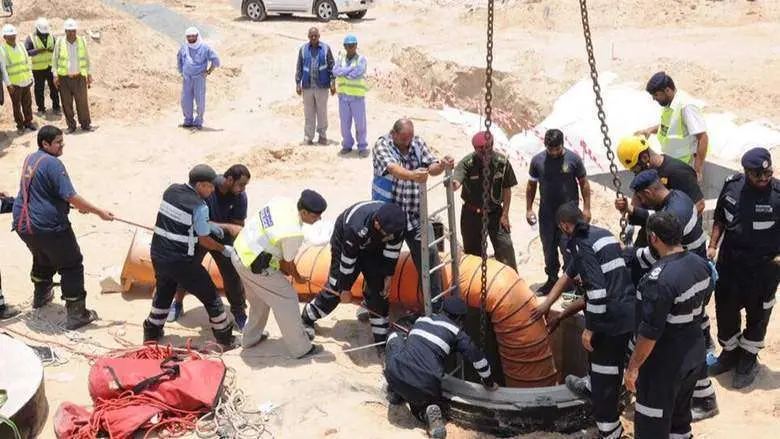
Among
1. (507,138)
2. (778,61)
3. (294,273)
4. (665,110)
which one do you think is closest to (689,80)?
(778,61)

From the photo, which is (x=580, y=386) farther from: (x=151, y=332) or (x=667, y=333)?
(x=151, y=332)

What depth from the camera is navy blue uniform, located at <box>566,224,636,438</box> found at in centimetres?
672

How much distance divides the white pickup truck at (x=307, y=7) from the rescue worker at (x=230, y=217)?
56.0ft

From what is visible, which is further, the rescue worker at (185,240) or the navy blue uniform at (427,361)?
the rescue worker at (185,240)

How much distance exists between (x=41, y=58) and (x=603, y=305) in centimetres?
1212

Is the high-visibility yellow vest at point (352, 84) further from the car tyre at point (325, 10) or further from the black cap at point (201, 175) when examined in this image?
the car tyre at point (325, 10)

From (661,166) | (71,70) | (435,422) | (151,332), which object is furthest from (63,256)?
(71,70)

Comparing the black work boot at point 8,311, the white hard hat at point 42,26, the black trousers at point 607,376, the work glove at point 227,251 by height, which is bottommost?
the black work boot at point 8,311

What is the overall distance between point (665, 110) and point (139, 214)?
6855 mm

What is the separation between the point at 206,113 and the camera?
54.5ft

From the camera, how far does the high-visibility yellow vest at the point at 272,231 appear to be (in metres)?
7.85

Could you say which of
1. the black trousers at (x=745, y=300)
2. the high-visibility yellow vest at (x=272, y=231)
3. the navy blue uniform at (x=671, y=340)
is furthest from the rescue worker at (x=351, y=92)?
the navy blue uniform at (x=671, y=340)

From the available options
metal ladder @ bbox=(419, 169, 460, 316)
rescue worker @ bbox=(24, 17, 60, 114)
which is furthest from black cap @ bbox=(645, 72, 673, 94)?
rescue worker @ bbox=(24, 17, 60, 114)

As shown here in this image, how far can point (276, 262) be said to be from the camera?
798 centimetres
